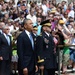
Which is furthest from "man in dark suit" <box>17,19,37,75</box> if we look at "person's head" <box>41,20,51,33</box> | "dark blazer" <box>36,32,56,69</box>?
"person's head" <box>41,20,51,33</box>

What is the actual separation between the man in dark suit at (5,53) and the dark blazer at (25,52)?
84 centimetres

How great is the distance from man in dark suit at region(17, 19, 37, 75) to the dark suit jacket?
2.69ft

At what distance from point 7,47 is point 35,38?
0.92 meters

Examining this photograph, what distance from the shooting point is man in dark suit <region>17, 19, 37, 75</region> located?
880 cm

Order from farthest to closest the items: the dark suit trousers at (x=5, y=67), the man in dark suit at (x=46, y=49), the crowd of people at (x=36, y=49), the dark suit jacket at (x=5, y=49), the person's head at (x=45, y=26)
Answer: the dark suit trousers at (x=5, y=67) < the dark suit jacket at (x=5, y=49) < the person's head at (x=45, y=26) < the man in dark suit at (x=46, y=49) < the crowd of people at (x=36, y=49)

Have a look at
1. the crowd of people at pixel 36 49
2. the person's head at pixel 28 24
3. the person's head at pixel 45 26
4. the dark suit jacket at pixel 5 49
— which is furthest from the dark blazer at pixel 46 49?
the dark suit jacket at pixel 5 49

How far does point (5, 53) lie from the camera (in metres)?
9.65

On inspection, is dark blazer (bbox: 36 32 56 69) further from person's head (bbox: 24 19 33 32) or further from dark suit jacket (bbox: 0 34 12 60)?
dark suit jacket (bbox: 0 34 12 60)

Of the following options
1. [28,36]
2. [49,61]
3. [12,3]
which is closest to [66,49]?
[49,61]

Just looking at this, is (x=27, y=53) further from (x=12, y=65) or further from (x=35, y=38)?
(x=12, y=65)

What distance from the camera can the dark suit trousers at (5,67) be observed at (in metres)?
9.74

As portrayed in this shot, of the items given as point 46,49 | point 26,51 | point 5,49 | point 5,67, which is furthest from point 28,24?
point 5,67

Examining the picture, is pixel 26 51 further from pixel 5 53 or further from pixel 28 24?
pixel 5 53

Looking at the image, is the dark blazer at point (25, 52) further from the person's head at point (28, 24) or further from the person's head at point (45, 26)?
the person's head at point (45, 26)
